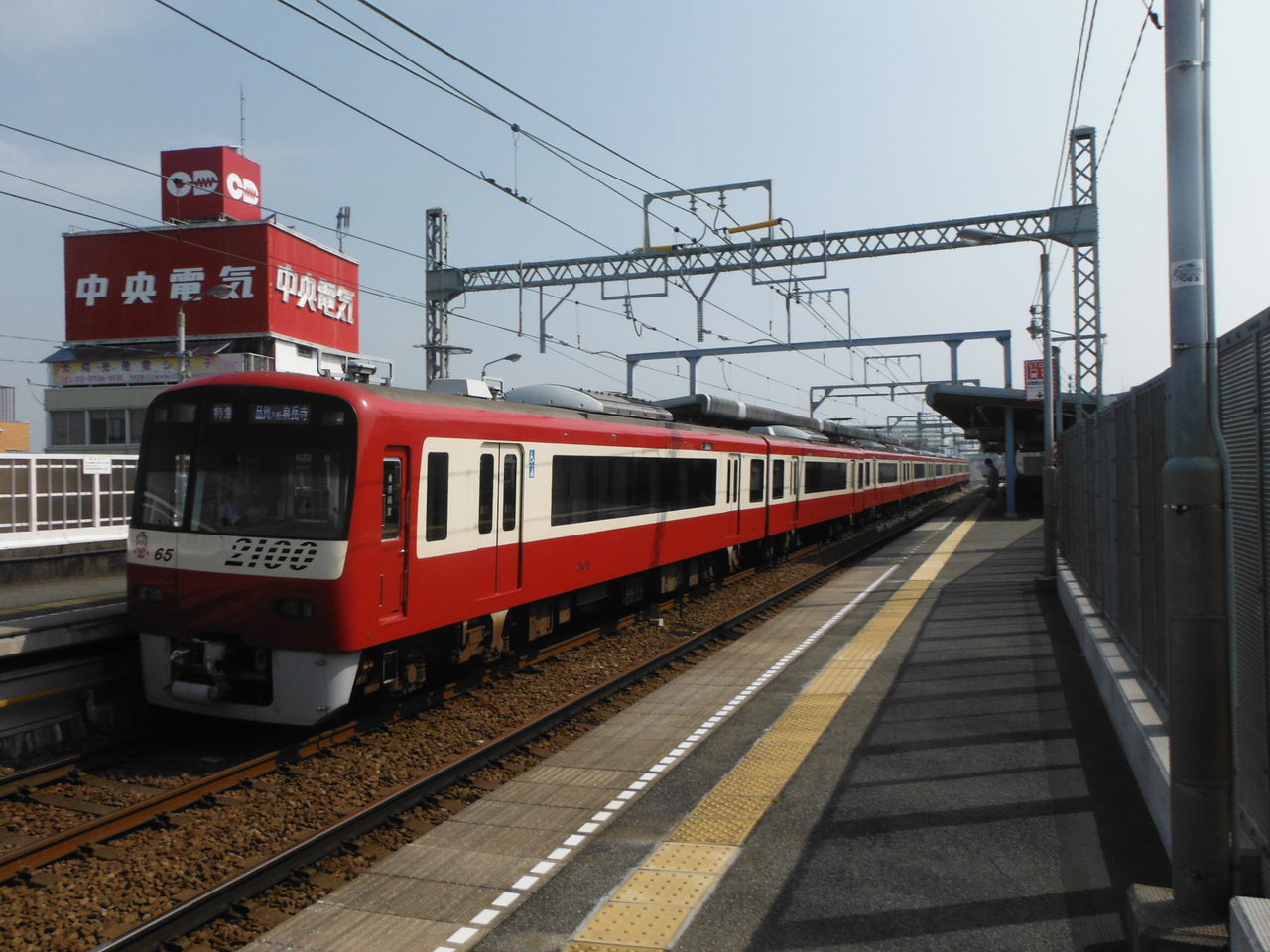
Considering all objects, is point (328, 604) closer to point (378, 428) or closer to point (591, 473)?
point (378, 428)

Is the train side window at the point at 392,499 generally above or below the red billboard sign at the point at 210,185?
below

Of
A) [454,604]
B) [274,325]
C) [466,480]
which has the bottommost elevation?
[454,604]

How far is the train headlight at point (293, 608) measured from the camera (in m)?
6.66

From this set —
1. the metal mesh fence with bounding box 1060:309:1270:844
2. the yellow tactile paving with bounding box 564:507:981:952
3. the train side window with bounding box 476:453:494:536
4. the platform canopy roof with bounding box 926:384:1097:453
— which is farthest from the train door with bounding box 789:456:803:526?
the train side window with bounding box 476:453:494:536

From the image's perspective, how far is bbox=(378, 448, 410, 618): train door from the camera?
7.05 metres

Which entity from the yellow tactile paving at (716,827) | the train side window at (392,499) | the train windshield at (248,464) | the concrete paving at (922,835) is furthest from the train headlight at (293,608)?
the yellow tactile paving at (716,827)

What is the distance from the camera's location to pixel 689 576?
1452cm

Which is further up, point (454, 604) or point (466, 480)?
point (466, 480)

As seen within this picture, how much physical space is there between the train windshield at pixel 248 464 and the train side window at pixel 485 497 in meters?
1.64

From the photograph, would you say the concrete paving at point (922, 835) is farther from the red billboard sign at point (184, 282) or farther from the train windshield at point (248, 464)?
the red billboard sign at point (184, 282)

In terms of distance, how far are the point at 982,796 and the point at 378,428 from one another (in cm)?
445

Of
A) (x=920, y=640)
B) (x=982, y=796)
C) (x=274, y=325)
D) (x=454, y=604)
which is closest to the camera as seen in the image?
(x=982, y=796)

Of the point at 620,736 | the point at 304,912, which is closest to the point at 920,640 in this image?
the point at 620,736

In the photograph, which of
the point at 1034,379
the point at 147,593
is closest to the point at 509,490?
the point at 147,593
